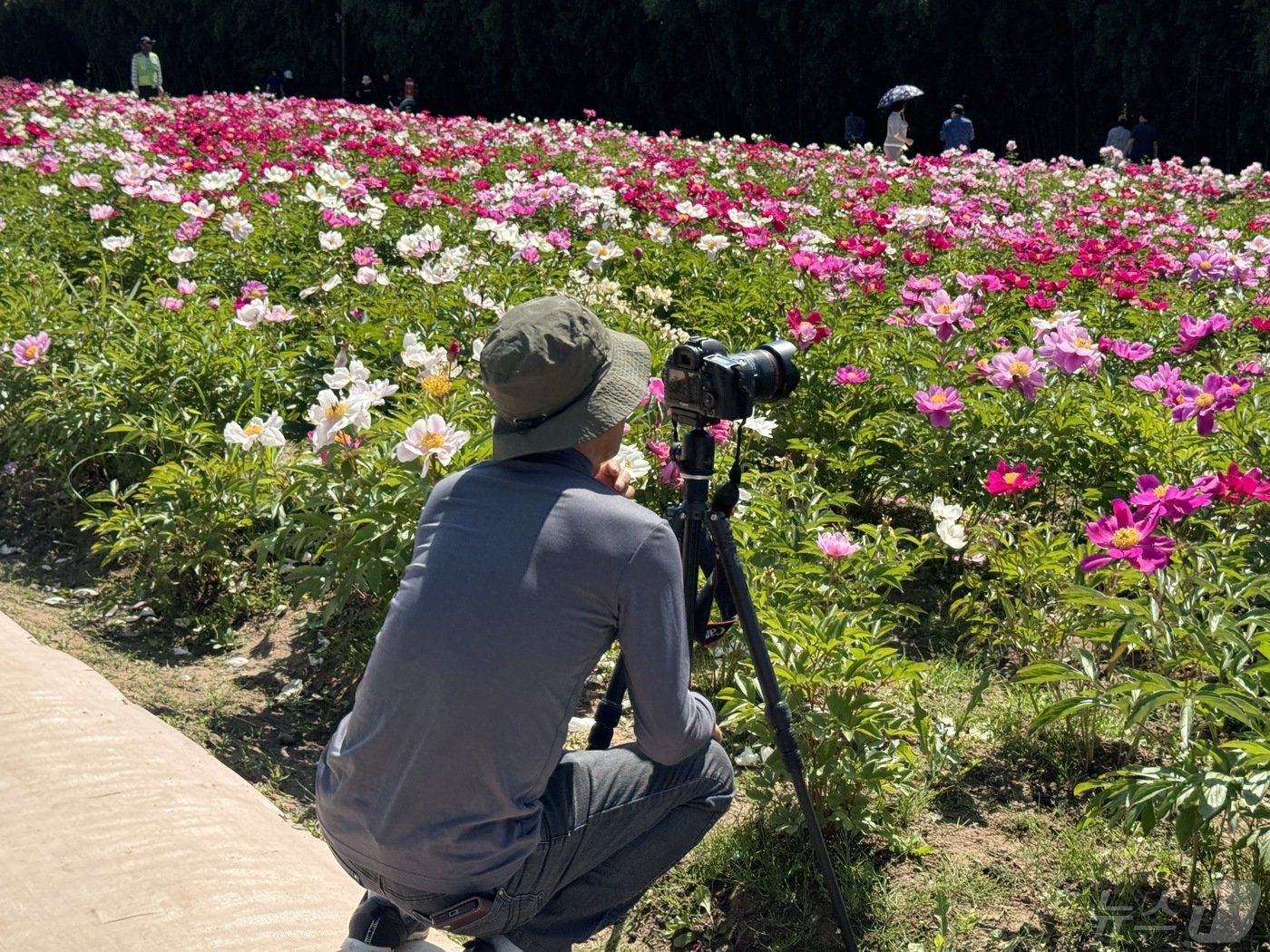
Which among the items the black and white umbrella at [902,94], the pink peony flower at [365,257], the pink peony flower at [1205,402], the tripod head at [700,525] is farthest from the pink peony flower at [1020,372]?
the black and white umbrella at [902,94]

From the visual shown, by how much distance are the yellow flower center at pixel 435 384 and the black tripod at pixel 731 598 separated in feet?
4.33

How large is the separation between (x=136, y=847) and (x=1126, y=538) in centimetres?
188

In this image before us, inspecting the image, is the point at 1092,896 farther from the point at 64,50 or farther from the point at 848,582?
the point at 64,50

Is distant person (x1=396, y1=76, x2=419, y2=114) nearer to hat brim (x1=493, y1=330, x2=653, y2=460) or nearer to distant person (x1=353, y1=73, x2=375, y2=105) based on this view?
distant person (x1=353, y1=73, x2=375, y2=105)

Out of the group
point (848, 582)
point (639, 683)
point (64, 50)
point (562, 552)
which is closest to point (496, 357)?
point (562, 552)

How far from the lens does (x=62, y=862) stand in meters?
2.16

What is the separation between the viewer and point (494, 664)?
1.76 m

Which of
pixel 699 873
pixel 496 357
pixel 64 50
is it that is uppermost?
pixel 64 50

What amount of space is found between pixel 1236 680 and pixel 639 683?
3.36 feet

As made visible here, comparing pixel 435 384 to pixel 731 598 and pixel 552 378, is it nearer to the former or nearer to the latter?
pixel 731 598

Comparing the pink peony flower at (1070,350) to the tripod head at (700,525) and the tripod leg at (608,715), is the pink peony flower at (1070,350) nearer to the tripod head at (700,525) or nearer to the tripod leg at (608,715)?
the tripod head at (700,525)

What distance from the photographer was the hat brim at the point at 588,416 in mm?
1861

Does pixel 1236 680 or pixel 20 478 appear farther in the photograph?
pixel 20 478

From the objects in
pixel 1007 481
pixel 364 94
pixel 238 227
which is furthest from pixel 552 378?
pixel 364 94
